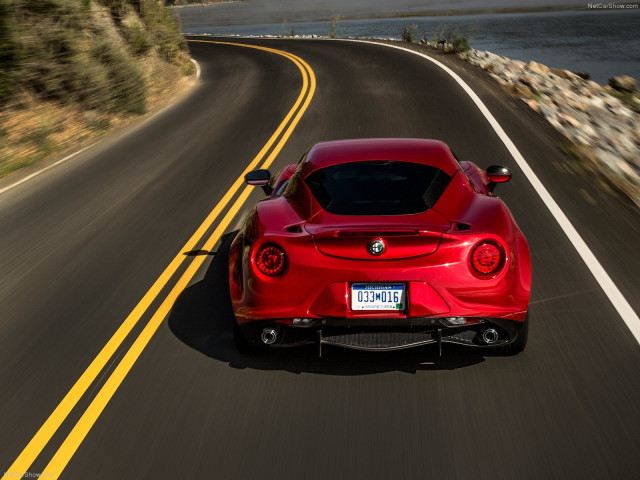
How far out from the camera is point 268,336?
17.9 feet

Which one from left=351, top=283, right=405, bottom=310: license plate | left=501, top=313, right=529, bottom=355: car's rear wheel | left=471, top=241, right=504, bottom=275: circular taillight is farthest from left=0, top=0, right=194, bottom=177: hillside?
left=471, top=241, right=504, bottom=275: circular taillight

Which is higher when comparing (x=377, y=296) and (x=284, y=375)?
Result: (x=377, y=296)

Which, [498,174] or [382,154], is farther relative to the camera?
[498,174]

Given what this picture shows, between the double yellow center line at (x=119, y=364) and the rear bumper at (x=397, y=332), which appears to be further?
the rear bumper at (x=397, y=332)

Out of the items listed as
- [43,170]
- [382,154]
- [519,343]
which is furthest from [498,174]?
[43,170]

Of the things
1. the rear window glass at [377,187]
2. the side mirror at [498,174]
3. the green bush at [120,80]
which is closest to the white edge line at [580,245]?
the side mirror at [498,174]

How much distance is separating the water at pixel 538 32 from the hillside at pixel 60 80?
13997 mm

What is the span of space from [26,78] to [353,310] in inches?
523

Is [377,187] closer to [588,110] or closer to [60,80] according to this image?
[60,80]

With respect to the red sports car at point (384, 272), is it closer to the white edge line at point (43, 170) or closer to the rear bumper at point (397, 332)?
the rear bumper at point (397, 332)

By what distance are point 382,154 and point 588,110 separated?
13464 mm

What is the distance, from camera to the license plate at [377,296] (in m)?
5.05

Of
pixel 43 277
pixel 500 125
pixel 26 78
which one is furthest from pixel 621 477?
pixel 26 78

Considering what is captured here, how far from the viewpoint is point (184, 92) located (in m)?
22.5
